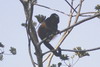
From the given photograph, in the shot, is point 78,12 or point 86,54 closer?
point 78,12

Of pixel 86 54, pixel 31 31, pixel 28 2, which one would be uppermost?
pixel 28 2

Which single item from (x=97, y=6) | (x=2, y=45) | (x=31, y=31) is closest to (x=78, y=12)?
(x=97, y=6)

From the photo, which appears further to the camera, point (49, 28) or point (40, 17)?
point (49, 28)

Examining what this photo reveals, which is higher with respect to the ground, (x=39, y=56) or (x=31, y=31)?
(x=31, y=31)

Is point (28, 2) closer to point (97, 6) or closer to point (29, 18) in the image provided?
point (29, 18)

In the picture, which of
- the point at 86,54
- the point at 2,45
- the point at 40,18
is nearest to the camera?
the point at 40,18

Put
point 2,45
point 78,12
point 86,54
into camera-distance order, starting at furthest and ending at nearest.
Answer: point 2,45, point 86,54, point 78,12

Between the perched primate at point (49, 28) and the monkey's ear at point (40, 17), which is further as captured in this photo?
the perched primate at point (49, 28)

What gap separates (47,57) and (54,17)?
1357mm

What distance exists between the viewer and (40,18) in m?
3.51

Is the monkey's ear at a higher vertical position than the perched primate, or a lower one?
higher

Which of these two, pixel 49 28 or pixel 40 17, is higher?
pixel 40 17

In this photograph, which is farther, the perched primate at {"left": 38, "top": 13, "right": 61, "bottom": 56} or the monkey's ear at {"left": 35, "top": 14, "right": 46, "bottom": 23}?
the perched primate at {"left": 38, "top": 13, "right": 61, "bottom": 56}

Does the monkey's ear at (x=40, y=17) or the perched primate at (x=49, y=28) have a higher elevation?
the monkey's ear at (x=40, y=17)
